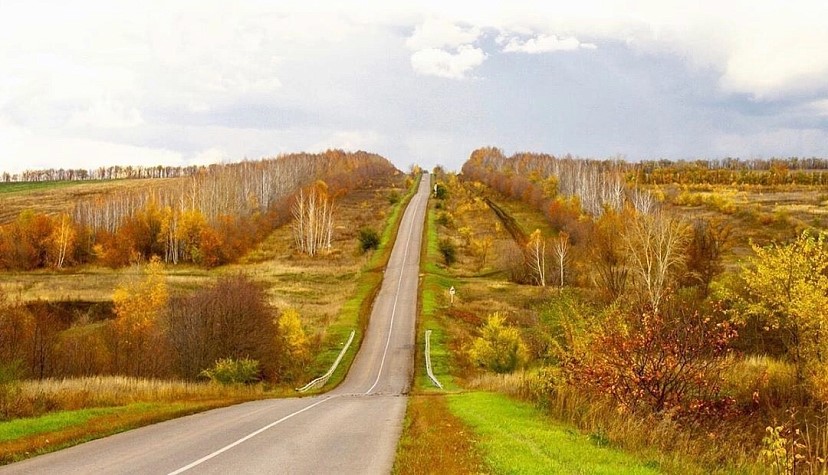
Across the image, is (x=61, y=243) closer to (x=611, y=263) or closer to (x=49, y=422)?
(x=611, y=263)

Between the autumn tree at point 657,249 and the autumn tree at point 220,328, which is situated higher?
the autumn tree at point 657,249

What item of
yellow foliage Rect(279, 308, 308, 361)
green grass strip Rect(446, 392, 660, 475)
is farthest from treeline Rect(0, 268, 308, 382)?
green grass strip Rect(446, 392, 660, 475)

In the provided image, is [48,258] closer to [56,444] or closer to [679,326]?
[56,444]

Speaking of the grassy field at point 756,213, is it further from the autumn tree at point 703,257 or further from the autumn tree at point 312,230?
the autumn tree at point 312,230

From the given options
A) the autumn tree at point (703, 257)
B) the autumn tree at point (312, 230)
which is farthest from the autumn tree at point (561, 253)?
the autumn tree at point (312, 230)

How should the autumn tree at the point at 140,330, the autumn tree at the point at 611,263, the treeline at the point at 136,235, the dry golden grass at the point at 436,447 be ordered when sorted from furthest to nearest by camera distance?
the treeline at the point at 136,235, the autumn tree at the point at 611,263, the autumn tree at the point at 140,330, the dry golden grass at the point at 436,447

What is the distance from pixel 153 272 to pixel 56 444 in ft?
173

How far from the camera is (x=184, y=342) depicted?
121 ft

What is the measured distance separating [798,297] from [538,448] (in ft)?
77.1

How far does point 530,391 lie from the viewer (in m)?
22.4

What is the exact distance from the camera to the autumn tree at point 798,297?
95.8 ft

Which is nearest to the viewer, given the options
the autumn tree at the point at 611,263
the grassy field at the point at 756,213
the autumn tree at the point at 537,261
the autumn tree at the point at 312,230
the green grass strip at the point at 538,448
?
the green grass strip at the point at 538,448

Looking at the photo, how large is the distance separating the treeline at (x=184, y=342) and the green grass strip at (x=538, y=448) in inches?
863

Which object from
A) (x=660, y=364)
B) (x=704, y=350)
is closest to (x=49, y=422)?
(x=660, y=364)
